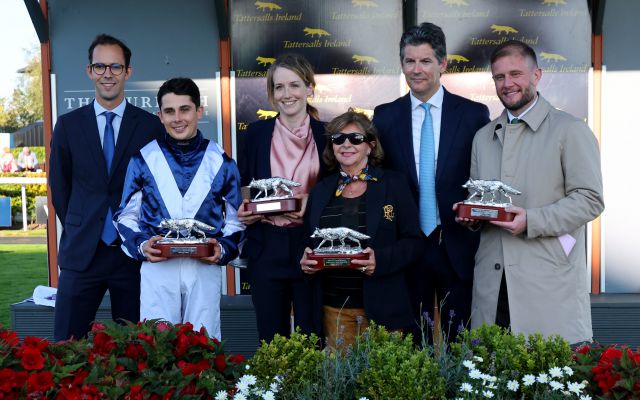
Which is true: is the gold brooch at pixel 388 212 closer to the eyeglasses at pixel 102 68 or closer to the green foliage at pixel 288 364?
the green foliage at pixel 288 364

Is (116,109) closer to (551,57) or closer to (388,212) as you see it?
(388,212)

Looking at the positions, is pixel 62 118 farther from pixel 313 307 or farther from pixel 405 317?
pixel 405 317

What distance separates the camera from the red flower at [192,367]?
2.61 metres

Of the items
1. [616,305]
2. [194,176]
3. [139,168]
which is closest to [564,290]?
[194,176]

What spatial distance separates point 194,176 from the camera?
12.5ft

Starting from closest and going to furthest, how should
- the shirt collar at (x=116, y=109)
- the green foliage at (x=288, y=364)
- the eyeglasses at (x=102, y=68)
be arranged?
1. the green foliage at (x=288, y=364)
2. the eyeglasses at (x=102, y=68)
3. the shirt collar at (x=116, y=109)

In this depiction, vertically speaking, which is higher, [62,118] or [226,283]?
[62,118]

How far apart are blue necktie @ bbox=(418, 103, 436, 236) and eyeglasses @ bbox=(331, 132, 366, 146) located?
1.45 ft

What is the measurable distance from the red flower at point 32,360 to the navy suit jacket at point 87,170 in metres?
1.66

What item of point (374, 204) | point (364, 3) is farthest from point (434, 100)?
point (364, 3)

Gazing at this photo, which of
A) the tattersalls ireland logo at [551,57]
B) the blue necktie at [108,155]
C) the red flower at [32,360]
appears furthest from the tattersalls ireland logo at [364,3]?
the red flower at [32,360]

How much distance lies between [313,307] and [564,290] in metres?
1.27

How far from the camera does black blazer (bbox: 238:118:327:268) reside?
384 centimetres

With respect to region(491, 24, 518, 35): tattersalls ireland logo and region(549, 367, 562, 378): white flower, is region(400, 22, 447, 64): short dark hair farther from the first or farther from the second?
region(491, 24, 518, 35): tattersalls ireland logo
